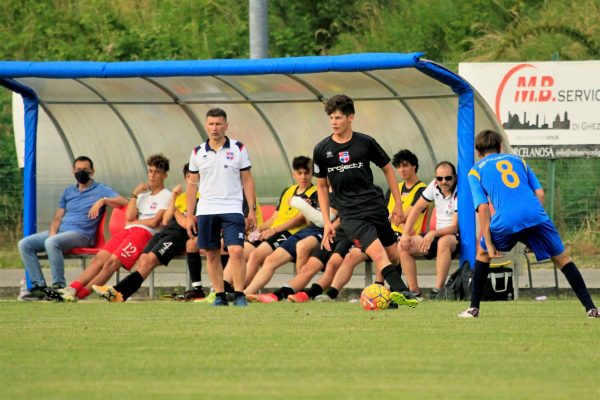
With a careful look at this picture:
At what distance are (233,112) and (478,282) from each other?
6.98m

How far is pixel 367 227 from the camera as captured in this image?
43.3 ft

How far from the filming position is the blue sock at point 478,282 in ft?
38.5

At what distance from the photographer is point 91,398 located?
696 cm

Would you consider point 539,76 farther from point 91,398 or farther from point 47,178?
point 91,398

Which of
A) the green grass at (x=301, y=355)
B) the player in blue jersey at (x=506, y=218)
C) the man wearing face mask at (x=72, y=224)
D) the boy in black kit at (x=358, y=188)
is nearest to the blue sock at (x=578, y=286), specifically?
the player in blue jersey at (x=506, y=218)

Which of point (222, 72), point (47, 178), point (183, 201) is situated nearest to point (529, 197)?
point (222, 72)

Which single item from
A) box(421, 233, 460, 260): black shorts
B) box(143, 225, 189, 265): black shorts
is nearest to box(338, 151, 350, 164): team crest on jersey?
box(421, 233, 460, 260): black shorts

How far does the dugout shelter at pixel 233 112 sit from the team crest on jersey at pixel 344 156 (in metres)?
1.70

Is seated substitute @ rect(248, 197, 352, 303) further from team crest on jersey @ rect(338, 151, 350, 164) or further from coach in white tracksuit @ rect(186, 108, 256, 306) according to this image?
team crest on jersey @ rect(338, 151, 350, 164)

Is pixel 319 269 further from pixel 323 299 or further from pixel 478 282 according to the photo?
pixel 478 282

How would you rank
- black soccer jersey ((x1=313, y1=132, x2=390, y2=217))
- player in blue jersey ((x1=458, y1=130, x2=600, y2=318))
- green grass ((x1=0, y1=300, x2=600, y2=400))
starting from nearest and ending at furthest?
green grass ((x1=0, y1=300, x2=600, y2=400)) < player in blue jersey ((x1=458, y1=130, x2=600, y2=318)) < black soccer jersey ((x1=313, y1=132, x2=390, y2=217))

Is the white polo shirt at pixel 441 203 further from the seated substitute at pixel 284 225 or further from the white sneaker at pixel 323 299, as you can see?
the white sneaker at pixel 323 299

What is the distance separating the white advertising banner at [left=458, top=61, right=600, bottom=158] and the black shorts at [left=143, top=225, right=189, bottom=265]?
710 cm

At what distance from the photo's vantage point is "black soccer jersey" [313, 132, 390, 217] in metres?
13.2
